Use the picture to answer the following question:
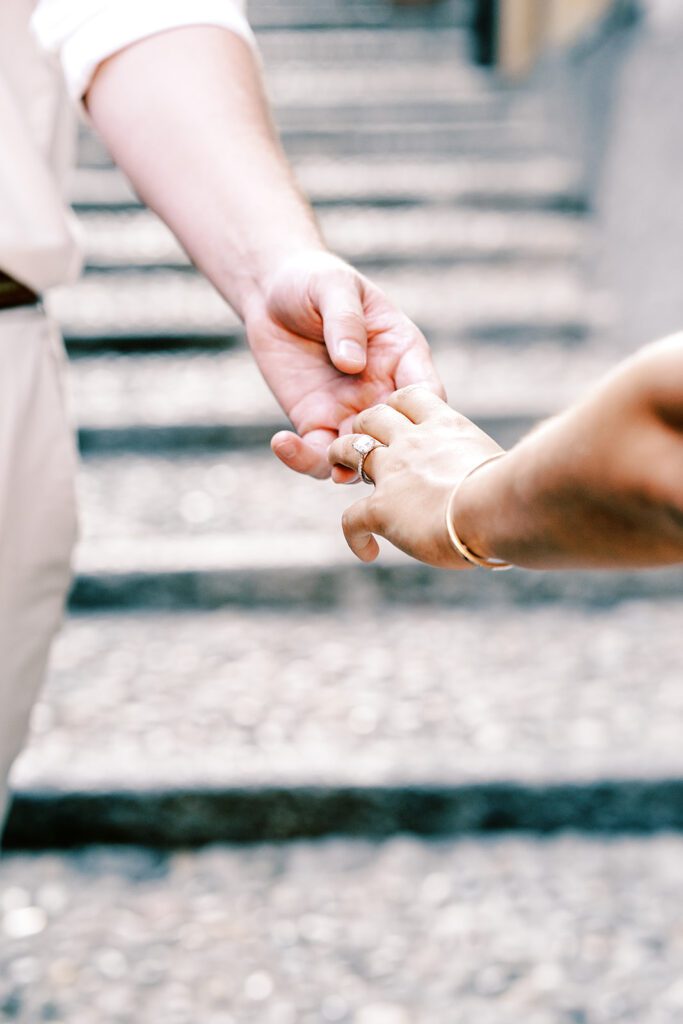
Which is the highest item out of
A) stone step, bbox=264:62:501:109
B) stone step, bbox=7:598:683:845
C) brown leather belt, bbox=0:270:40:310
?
brown leather belt, bbox=0:270:40:310

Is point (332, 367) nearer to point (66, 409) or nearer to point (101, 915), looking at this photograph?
point (66, 409)

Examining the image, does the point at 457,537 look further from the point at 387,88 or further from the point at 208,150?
the point at 387,88

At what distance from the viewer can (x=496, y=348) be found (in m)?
2.29

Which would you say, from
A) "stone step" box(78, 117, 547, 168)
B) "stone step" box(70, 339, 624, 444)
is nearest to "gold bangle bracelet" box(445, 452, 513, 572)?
"stone step" box(70, 339, 624, 444)

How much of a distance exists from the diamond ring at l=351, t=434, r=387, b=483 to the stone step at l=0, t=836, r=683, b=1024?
2.14ft

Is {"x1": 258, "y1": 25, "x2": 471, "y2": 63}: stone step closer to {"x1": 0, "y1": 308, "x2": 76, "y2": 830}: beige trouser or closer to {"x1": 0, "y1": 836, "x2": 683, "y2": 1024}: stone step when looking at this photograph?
{"x1": 0, "y1": 836, "x2": 683, "y2": 1024}: stone step

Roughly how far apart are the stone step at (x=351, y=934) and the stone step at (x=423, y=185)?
1962 millimetres

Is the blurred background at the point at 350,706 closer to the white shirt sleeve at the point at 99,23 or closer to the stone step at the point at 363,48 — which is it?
the white shirt sleeve at the point at 99,23

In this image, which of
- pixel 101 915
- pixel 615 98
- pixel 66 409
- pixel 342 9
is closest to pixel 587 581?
pixel 101 915

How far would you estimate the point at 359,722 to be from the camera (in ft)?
4.44

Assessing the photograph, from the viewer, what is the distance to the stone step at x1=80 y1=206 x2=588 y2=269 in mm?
2543

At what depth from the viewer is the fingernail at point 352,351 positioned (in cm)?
70

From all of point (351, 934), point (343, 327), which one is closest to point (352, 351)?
point (343, 327)

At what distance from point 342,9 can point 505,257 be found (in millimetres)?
2600
